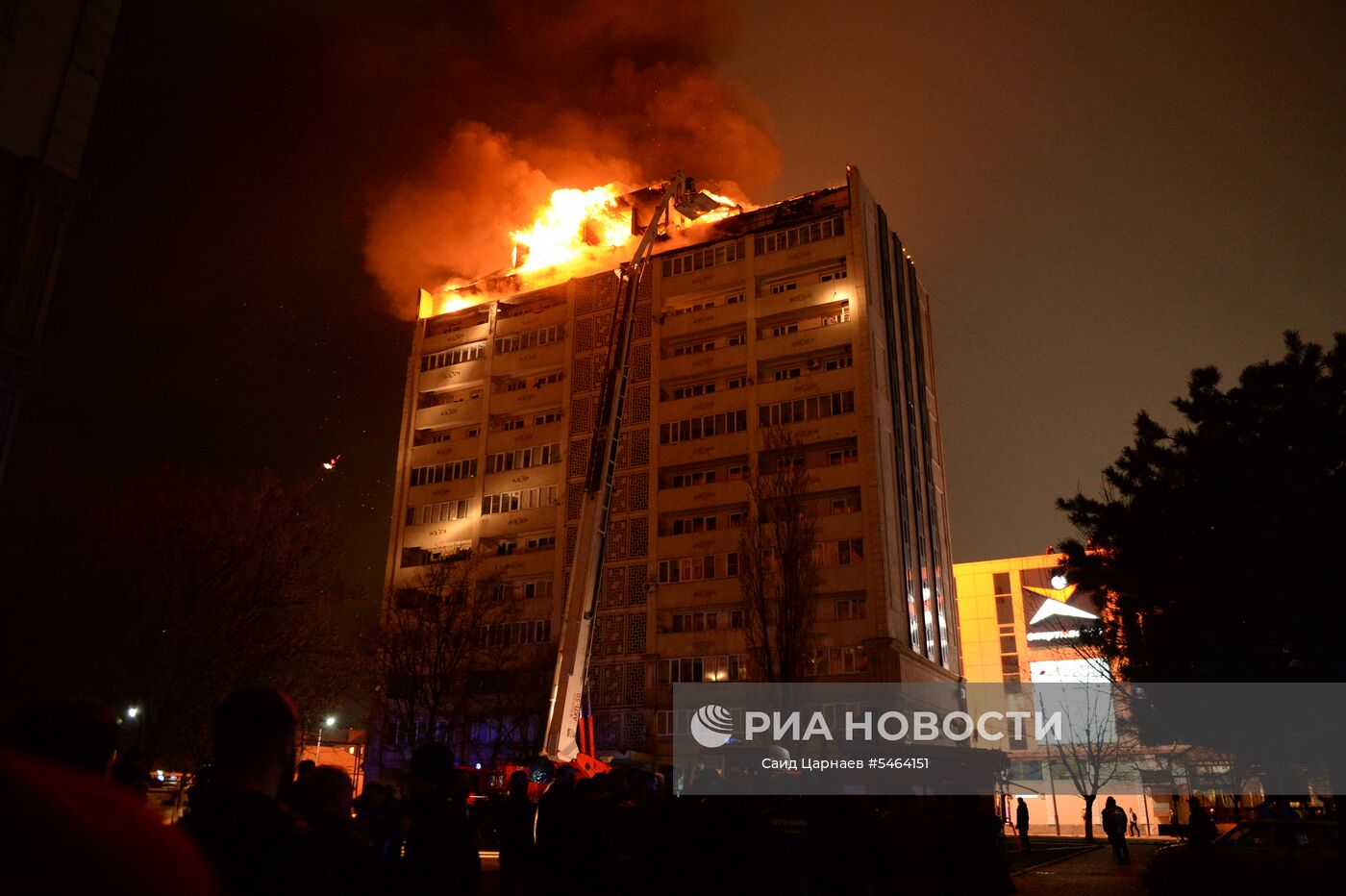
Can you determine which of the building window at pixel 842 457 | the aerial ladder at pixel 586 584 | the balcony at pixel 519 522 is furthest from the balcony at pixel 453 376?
the aerial ladder at pixel 586 584

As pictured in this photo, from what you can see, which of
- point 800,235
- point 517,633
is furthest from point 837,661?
point 800,235

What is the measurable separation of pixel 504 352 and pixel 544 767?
4148 centimetres

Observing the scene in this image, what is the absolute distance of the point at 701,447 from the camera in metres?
53.8

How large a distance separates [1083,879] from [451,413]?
4909 cm

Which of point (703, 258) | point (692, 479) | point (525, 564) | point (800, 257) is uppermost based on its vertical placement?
point (703, 258)

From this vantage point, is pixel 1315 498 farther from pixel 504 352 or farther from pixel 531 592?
pixel 504 352

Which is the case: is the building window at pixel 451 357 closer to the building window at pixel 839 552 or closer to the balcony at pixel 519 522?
the balcony at pixel 519 522

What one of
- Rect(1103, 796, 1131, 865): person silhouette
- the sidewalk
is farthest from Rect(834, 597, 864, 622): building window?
Rect(1103, 796, 1131, 865): person silhouette

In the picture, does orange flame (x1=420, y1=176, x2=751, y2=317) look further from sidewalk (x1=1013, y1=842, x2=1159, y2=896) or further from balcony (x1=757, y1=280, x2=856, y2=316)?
sidewalk (x1=1013, y1=842, x2=1159, y2=896)

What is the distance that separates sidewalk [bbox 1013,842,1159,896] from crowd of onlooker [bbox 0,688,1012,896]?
8985 millimetres

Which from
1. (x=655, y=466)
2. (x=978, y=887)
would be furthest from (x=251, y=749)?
(x=655, y=466)

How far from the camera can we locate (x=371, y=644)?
4625 centimetres

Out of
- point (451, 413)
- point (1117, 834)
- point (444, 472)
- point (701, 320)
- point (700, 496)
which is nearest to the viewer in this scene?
point (1117, 834)

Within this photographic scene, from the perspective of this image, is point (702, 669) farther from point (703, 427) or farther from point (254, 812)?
point (254, 812)
